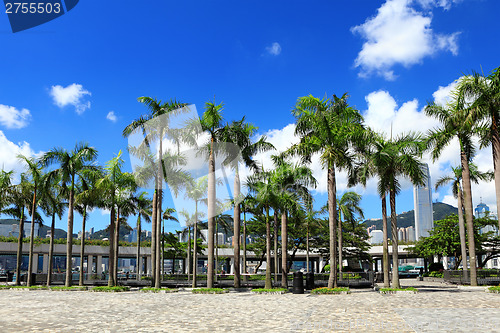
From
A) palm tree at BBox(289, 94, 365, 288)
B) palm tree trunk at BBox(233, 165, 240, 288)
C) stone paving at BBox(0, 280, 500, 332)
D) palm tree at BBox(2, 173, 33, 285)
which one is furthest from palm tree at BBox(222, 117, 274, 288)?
palm tree at BBox(2, 173, 33, 285)

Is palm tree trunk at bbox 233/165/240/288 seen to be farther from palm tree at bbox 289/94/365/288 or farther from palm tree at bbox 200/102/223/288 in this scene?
palm tree at bbox 289/94/365/288

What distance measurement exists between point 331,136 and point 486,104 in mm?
9263

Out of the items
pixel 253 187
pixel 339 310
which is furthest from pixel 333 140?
pixel 339 310

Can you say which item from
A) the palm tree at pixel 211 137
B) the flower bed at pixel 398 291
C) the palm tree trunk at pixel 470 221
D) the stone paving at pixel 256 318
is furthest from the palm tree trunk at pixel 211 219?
the palm tree trunk at pixel 470 221

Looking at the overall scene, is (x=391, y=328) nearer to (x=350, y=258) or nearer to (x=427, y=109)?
(x=427, y=109)

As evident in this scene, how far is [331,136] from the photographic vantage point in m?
25.7

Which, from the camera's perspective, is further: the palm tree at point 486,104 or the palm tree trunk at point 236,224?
the palm tree trunk at point 236,224

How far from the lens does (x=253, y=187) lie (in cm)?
2956

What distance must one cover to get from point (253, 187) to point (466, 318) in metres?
18.0

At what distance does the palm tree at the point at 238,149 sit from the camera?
93.7ft

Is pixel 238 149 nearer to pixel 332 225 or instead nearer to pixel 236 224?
pixel 236 224

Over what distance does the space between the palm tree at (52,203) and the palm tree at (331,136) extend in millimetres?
18998

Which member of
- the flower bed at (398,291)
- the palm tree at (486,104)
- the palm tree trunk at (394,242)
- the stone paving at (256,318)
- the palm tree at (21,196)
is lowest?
the flower bed at (398,291)

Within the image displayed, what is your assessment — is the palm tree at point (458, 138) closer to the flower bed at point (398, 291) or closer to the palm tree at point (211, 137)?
the flower bed at point (398, 291)
